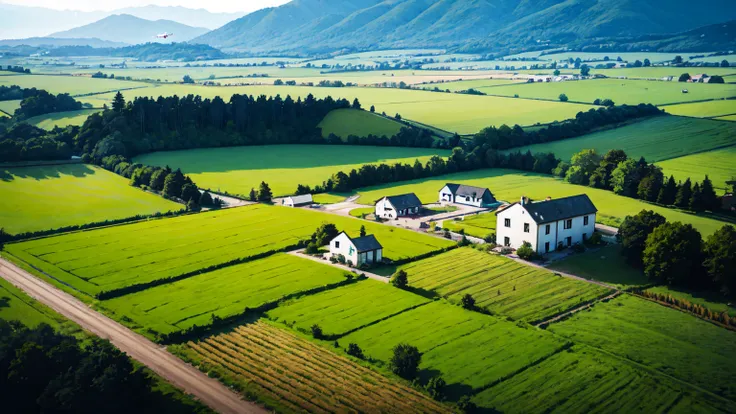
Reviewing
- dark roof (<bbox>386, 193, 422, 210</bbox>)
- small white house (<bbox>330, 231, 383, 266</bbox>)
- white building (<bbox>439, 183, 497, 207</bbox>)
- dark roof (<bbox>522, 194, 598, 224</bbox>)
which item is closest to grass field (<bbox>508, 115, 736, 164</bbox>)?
white building (<bbox>439, 183, 497, 207</bbox>)

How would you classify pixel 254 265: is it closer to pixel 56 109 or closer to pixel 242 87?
pixel 56 109

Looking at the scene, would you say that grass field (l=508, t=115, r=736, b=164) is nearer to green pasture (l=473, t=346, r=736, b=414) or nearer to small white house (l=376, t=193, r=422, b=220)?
small white house (l=376, t=193, r=422, b=220)

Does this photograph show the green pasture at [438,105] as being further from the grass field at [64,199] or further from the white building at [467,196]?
the grass field at [64,199]

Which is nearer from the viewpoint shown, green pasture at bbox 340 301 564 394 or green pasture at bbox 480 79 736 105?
green pasture at bbox 340 301 564 394

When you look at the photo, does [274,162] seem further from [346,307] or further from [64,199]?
[346,307]

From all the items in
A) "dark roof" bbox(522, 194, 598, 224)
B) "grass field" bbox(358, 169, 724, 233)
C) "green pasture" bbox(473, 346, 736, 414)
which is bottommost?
"grass field" bbox(358, 169, 724, 233)

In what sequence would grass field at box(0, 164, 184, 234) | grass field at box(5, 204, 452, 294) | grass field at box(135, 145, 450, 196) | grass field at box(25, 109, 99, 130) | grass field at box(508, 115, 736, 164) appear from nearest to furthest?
grass field at box(5, 204, 452, 294)
grass field at box(0, 164, 184, 234)
grass field at box(135, 145, 450, 196)
grass field at box(508, 115, 736, 164)
grass field at box(25, 109, 99, 130)
